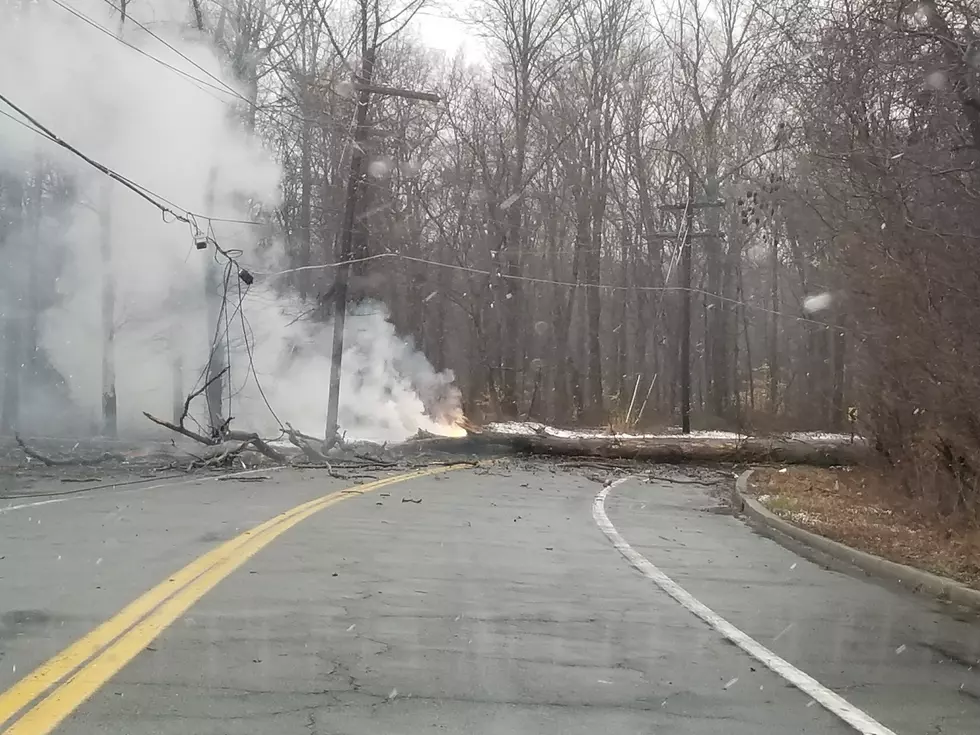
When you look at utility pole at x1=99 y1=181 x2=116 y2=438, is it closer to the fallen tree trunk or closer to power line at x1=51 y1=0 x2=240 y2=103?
power line at x1=51 y1=0 x2=240 y2=103

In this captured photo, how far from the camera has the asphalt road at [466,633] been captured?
4.61m

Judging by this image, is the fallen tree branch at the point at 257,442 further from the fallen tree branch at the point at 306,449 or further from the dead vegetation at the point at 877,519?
the dead vegetation at the point at 877,519

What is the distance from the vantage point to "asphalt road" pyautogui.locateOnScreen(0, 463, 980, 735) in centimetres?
461

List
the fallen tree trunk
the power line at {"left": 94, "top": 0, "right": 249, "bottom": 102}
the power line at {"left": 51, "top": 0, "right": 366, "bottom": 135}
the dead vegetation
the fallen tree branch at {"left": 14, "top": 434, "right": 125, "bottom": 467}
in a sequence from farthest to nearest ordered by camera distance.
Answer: the fallen tree trunk
the power line at {"left": 94, "top": 0, "right": 249, "bottom": 102}
the power line at {"left": 51, "top": 0, "right": 366, "bottom": 135}
the fallen tree branch at {"left": 14, "top": 434, "right": 125, "bottom": 467}
the dead vegetation

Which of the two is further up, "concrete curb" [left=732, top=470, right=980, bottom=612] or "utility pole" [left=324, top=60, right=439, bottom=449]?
"utility pole" [left=324, top=60, right=439, bottom=449]

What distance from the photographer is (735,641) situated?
6.24 m

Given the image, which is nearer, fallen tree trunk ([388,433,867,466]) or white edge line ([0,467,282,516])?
white edge line ([0,467,282,516])

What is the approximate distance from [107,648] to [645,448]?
65.8 ft

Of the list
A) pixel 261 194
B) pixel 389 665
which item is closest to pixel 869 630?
pixel 389 665

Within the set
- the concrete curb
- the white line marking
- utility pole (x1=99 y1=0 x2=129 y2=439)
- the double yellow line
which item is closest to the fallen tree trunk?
utility pole (x1=99 y1=0 x2=129 y2=439)

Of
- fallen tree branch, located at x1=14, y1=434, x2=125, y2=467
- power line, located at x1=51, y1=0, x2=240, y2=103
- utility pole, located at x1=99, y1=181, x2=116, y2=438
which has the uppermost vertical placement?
power line, located at x1=51, y1=0, x2=240, y2=103

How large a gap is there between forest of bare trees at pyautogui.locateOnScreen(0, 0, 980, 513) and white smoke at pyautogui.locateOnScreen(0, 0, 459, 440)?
969 millimetres

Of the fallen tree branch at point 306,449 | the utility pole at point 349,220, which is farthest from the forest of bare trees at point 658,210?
the fallen tree branch at point 306,449

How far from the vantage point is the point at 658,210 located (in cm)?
4178
